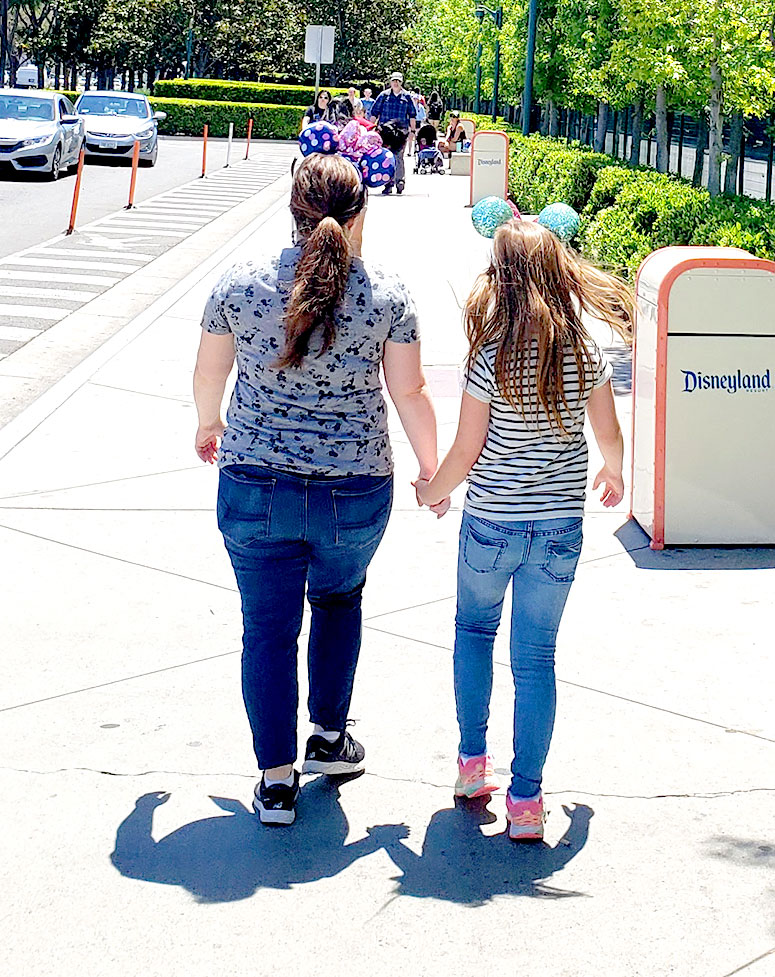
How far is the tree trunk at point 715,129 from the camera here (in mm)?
16312

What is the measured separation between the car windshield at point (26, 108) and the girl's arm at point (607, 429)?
25.2 metres

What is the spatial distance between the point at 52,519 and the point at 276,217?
1648 cm

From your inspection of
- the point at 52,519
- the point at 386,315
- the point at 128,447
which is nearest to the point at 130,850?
the point at 386,315

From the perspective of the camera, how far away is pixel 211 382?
3885 millimetres

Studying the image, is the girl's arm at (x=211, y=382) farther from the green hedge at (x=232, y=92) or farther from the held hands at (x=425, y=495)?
the green hedge at (x=232, y=92)

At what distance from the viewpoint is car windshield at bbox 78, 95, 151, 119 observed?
113 ft

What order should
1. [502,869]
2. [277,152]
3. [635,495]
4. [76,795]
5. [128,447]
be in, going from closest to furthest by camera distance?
[502,869] < [76,795] < [635,495] < [128,447] < [277,152]

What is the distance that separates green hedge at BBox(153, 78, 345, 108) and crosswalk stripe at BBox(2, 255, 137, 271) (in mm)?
41635

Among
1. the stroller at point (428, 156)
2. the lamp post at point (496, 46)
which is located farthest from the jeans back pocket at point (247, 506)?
the lamp post at point (496, 46)

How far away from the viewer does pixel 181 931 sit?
333cm

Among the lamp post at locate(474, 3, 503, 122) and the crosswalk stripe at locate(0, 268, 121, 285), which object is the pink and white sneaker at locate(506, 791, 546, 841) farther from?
the lamp post at locate(474, 3, 503, 122)

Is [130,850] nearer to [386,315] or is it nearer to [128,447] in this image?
[386,315]

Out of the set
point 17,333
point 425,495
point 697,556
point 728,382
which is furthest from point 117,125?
point 425,495

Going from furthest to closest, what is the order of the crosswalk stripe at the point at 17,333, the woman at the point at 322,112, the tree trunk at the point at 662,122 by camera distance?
the woman at the point at 322,112
the tree trunk at the point at 662,122
the crosswalk stripe at the point at 17,333
